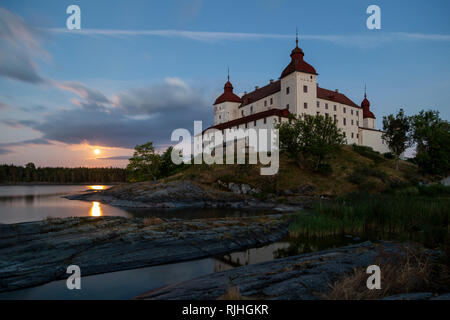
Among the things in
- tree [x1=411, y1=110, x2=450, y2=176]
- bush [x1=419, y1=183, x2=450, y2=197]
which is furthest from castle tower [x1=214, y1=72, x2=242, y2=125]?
bush [x1=419, y1=183, x2=450, y2=197]

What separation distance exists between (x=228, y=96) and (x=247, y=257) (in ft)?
226

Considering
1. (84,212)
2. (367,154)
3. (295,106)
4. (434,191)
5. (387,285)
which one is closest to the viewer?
(387,285)

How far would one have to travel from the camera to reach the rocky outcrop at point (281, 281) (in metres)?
6.81

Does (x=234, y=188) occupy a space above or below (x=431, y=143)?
below

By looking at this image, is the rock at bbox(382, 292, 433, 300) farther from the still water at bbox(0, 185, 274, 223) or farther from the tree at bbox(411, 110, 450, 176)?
the tree at bbox(411, 110, 450, 176)

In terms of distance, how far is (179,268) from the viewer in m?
11.7

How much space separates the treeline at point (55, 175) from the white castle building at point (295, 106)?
94.3m

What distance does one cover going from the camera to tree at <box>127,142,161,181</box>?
6103cm

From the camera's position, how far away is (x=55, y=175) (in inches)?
5285

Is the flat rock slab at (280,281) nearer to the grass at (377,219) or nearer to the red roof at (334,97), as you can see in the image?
the grass at (377,219)

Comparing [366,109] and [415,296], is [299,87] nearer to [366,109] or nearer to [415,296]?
[366,109]

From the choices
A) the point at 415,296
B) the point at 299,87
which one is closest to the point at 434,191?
the point at 299,87

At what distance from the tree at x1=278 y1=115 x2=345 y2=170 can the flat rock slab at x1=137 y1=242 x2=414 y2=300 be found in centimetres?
3756
